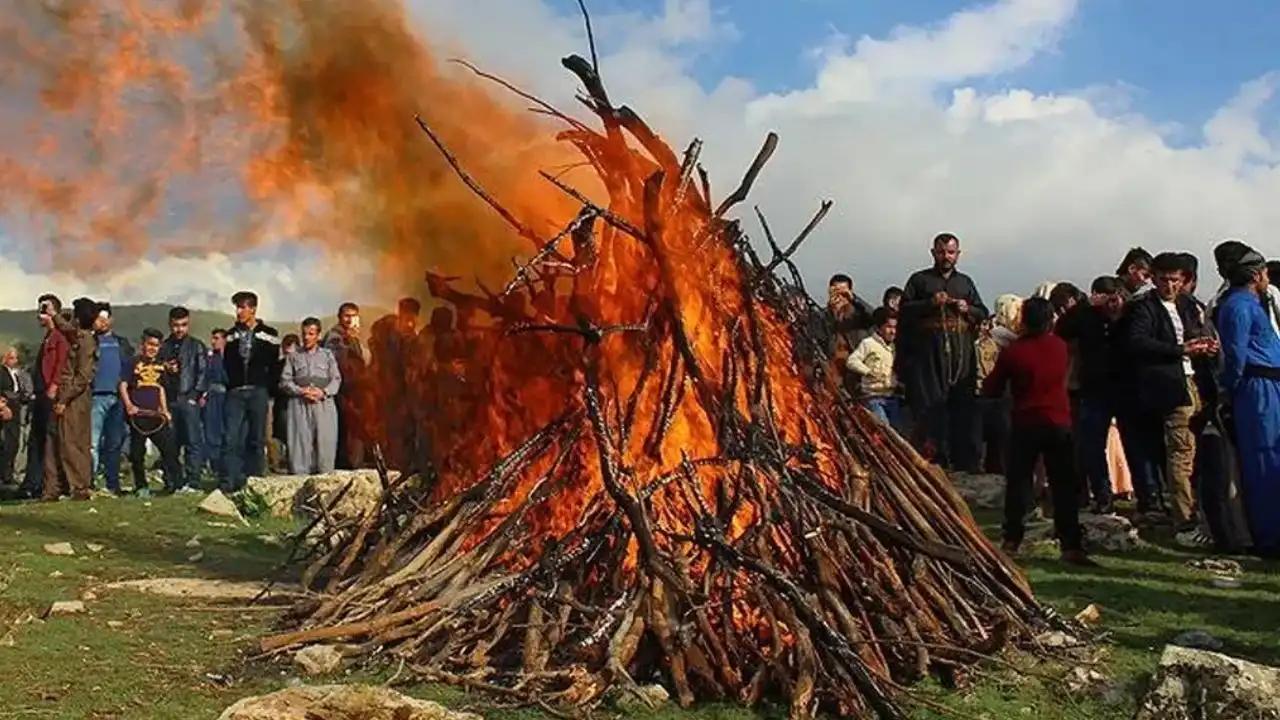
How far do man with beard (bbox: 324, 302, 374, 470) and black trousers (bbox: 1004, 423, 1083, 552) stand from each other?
6720 millimetres

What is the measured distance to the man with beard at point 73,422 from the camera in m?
14.6

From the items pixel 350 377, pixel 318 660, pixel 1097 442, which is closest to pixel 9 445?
pixel 350 377

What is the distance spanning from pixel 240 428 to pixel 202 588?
23.3ft

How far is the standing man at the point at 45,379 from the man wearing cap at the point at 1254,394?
11564mm

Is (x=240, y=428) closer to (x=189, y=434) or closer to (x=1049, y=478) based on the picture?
(x=189, y=434)

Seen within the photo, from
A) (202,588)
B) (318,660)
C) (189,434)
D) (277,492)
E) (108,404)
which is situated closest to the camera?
(318,660)

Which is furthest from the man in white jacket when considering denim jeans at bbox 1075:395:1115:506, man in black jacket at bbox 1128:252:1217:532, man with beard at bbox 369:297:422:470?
man with beard at bbox 369:297:422:470

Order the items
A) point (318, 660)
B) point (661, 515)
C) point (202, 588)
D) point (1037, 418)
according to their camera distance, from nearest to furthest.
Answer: point (318, 660)
point (661, 515)
point (202, 588)
point (1037, 418)

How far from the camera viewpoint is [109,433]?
15.7 metres

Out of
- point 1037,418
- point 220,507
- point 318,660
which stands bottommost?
point 318,660

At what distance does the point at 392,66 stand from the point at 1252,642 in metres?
6.20

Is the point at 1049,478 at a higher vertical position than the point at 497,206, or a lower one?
lower

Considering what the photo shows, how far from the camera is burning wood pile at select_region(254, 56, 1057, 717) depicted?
19.7 ft

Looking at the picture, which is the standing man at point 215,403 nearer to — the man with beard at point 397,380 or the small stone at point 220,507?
the small stone at point 220,507
